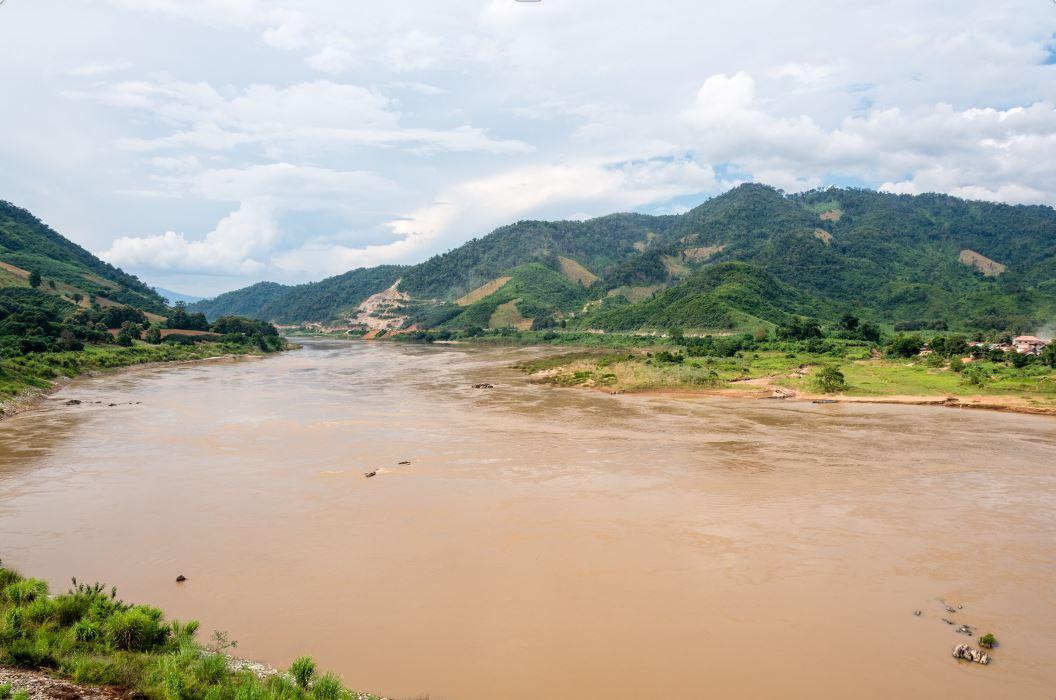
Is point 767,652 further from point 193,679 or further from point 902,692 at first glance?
point 193,679

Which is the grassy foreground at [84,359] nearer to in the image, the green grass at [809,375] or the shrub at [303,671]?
the green grass at [809,375]

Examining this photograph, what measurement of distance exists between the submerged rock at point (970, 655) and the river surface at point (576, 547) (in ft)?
0.43

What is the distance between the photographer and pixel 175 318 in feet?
280

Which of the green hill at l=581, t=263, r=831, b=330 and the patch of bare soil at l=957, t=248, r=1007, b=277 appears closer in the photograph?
the green hill at l=581, t=263, r=831, b=330

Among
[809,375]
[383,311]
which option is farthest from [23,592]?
[383,311]

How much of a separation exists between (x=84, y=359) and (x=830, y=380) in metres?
59.7

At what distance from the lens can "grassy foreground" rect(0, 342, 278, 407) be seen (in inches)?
1474

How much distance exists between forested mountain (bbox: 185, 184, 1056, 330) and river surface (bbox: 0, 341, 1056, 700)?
228 feet

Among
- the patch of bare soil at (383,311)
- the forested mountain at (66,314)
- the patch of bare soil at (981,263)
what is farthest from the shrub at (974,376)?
the patch of bare soil at (383,311)

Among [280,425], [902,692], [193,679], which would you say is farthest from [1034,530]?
[280,425]

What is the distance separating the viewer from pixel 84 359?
170 ft

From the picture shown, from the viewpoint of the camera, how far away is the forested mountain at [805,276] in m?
98.1

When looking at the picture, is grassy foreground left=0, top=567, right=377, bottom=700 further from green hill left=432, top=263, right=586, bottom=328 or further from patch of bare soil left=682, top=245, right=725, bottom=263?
patch of bare soil left=682, top=245, right=725, bottom=263

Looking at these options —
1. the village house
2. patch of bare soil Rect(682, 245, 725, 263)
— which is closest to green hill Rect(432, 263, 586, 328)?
patch of bare soil Rect(682, 245, 725, 263)
